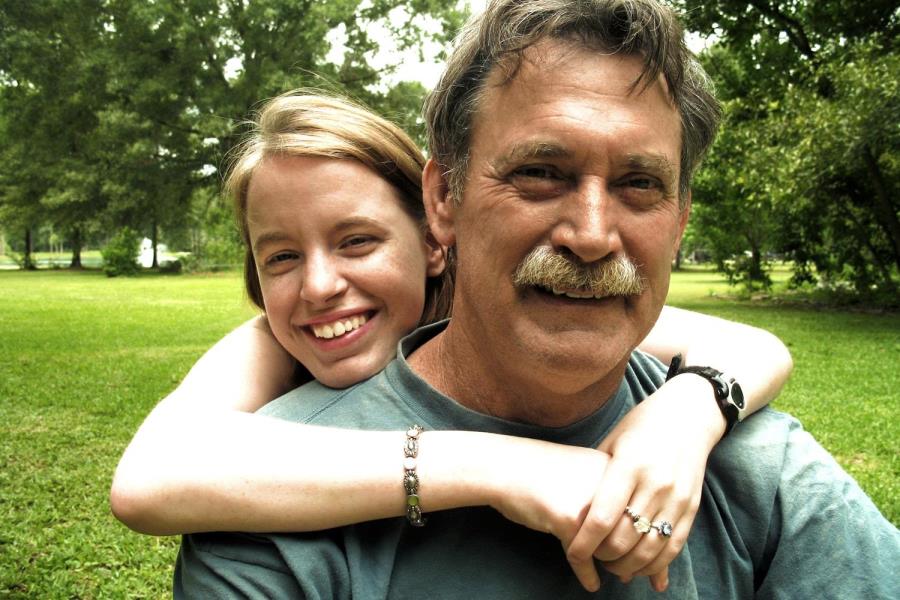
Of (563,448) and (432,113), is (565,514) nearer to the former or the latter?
(563,448)

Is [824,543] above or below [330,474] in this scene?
below

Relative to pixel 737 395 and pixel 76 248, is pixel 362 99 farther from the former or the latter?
pixel 76 248

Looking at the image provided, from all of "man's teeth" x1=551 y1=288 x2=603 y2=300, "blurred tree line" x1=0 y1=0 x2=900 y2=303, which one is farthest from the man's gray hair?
"blurred tree line" x1=0 y1=0 x2=900 y2=303

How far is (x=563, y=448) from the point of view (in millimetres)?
1445

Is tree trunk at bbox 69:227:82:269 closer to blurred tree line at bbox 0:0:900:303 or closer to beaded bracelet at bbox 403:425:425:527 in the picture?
blurred tree line at bbox 0:0:900:303

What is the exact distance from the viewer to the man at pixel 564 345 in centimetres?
147

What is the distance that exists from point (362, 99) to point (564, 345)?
36.9 ft

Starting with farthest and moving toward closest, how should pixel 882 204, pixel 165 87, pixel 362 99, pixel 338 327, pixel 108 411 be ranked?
pixel 165 87
pixel 882 204
pixel 362 99
pixel 108 411
pixel 338 327

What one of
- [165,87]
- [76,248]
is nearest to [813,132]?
[165,87]

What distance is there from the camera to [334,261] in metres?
1.99

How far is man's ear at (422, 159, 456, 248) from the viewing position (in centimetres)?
185

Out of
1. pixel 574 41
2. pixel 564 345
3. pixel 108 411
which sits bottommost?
pixel 108 411

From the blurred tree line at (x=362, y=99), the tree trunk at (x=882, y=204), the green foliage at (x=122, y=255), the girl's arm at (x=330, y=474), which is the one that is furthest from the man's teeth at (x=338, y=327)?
the green foliage at (x=122, y=255)

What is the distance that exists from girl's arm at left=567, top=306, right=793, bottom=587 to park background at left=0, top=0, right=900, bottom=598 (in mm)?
2198
